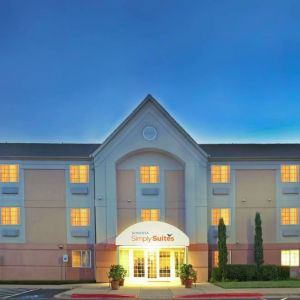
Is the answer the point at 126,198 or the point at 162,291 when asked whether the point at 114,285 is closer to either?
the point at 162,291

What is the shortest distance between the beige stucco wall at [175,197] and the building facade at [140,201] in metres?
0.08

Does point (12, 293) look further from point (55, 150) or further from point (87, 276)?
point (55, 150)

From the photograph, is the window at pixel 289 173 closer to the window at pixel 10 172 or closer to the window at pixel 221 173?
the window at pixel 221 173

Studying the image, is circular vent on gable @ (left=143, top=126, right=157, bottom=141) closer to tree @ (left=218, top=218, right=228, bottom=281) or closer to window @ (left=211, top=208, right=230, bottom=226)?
window @ (left=211, top=208, right=230, bottom=226)

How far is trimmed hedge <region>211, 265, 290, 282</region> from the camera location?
29969 millimetres

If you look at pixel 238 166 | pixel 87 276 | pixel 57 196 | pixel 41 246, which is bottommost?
pixel 87 276

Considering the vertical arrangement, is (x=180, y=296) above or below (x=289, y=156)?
below

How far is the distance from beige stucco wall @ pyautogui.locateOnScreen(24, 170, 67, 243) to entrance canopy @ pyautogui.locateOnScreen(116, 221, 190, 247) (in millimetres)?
5763

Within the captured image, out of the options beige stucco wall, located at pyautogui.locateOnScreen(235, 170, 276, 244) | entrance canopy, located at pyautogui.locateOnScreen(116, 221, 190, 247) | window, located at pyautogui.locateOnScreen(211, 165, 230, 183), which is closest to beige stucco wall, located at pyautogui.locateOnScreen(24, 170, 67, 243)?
entrance canopy, located at pyautogui.locateOnScreen(116, 221, 190, 247)

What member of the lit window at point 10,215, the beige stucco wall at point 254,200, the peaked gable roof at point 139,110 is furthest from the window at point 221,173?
the lit window at point 10,215

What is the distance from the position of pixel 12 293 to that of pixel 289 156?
22.5m

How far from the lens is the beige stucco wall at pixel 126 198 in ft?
105

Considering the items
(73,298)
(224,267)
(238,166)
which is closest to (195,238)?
(224,267)

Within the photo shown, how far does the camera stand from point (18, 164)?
1281 inches
